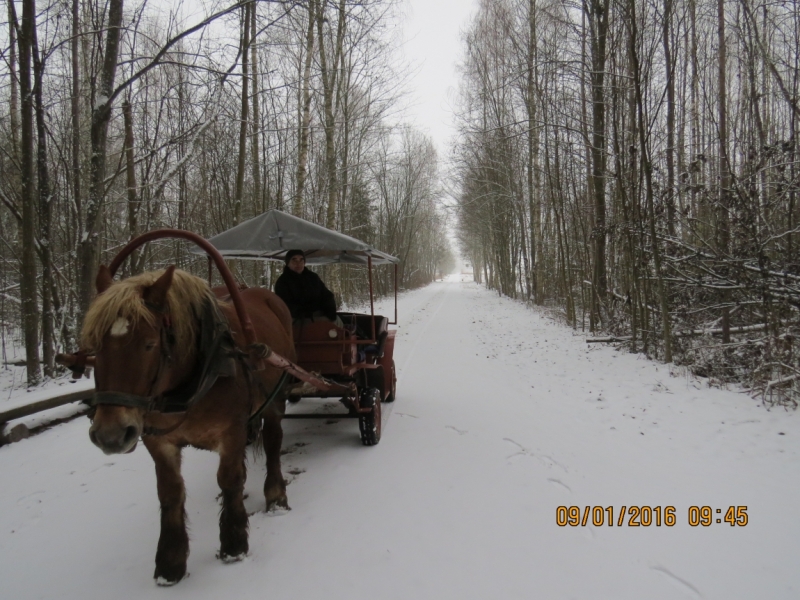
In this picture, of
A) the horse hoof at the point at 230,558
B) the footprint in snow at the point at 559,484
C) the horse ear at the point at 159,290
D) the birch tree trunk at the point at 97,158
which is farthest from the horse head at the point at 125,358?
the birch tree trunk at the point at 97,158

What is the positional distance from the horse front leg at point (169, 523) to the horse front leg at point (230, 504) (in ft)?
0.69

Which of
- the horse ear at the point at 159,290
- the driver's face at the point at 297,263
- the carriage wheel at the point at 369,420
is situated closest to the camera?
the horse ear at the point at 159,290

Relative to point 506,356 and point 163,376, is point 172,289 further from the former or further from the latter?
point 506,356

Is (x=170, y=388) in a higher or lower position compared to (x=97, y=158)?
lower

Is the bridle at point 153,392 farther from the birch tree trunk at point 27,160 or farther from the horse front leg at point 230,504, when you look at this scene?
the birch tree trunk at point 27,160

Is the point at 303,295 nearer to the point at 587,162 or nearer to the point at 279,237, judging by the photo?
the point at 279,237

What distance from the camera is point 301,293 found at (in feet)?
15.2

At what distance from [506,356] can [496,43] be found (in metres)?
14.1

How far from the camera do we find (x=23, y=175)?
6.16 m

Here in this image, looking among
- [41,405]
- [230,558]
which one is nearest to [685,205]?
[230,558]

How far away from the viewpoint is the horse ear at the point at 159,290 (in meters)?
2.07

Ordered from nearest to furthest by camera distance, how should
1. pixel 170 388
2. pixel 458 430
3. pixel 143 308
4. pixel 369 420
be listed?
pixel 143 308
pixel 170 388
pixel 369 420
pixel 458 430
